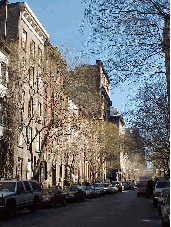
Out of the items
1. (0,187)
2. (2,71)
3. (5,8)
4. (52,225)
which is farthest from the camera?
(5,8)

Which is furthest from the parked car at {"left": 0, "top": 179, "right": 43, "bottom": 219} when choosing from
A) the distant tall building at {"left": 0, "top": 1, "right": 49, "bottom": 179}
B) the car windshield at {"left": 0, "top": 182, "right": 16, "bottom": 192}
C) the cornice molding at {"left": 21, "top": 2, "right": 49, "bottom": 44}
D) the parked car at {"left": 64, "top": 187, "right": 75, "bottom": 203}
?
the cornice molding at {"left": 21, "top": 2, "right": 49, "bottom": 44}

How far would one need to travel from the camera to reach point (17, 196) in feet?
62.1

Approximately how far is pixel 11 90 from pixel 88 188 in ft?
50.7

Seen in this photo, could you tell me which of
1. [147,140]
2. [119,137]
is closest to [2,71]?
A: [147,140]

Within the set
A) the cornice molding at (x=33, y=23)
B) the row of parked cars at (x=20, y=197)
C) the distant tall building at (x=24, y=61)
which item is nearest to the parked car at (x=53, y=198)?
the row of parked cars at (x=20, y=197)

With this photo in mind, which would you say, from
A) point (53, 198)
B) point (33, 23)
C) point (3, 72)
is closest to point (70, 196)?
point (53, 198)

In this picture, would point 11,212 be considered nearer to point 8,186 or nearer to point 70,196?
point 8,186

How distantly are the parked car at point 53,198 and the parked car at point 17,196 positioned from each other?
3632 millimetres

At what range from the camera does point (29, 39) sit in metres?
41.2

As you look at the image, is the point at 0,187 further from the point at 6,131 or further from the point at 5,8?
the point at 5,8

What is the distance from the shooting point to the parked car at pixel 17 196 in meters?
17.9

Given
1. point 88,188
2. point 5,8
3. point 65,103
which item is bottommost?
point 88,188

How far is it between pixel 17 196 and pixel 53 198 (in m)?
7.46

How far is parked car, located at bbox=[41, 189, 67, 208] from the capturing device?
25391 mm
